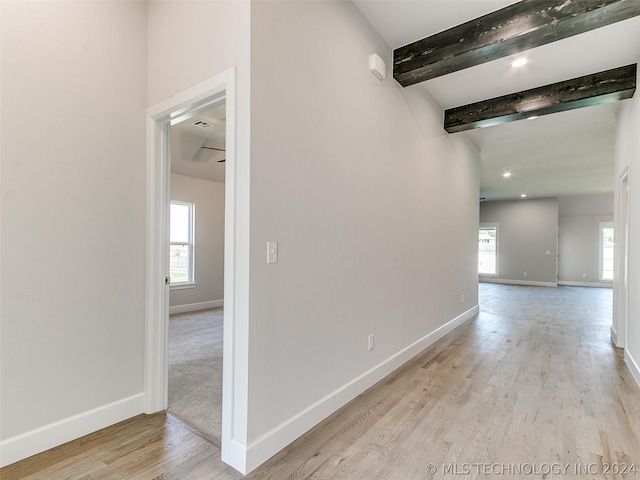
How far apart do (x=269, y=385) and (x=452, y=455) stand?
111 cm

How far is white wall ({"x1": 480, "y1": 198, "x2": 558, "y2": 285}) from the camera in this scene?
10.3 meters

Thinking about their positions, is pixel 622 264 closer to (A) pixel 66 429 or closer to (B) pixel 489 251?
(A) pixel 66 429

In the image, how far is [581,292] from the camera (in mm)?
9016

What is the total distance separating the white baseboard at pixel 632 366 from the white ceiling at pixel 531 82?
2.85 meters

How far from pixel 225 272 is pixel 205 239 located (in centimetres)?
480

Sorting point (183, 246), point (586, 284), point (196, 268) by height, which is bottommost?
point (586, 284)

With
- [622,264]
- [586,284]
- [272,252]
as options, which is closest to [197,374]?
[272,252]

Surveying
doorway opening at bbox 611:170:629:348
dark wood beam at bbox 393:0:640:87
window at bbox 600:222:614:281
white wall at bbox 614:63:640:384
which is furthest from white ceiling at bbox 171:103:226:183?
window at bbox 600:222:614:281

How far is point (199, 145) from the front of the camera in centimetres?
488

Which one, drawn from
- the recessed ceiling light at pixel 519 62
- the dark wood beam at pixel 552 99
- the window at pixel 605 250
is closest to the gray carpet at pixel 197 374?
the recessed ceiling light at pixel 519 62

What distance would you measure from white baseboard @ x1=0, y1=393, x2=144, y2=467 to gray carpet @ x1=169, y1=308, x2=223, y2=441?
29 cm

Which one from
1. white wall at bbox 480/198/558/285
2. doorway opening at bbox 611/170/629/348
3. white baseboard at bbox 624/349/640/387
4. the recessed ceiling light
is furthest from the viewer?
white wall at bbox 480/198/558/285

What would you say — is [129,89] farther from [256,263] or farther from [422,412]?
[422,412]

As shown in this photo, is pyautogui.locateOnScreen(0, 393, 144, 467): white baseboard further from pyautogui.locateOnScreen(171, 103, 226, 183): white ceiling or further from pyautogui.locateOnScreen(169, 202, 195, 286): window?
pyautogui.locateOnScreen(169, 202, 195, 286): window
